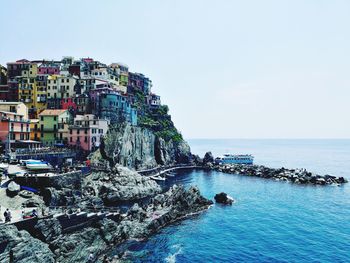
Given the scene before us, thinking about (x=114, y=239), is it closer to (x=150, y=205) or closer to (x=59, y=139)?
(x=150, y=205)

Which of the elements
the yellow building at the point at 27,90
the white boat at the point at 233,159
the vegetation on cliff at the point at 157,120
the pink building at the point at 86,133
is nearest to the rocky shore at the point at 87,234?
the pink building at the point at 86,133

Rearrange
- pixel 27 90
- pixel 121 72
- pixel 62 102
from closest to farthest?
pixel 62 102, pixel 27 90, pixel 121 72

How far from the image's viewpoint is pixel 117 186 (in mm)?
81375

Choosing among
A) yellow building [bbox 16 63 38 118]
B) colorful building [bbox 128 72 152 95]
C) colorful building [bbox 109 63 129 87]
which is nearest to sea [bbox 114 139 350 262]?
colorful building [bbox 109 63 129 87]

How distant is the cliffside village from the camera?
299 ft

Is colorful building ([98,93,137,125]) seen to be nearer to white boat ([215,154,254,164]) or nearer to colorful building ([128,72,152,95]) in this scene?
colorful building ([128,72,152,95])

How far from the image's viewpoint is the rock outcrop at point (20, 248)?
121ft

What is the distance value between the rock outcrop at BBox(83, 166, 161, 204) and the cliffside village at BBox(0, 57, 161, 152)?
53.9 ft

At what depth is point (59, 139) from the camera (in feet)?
321

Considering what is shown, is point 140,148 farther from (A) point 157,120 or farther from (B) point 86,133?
(A) point 157,120

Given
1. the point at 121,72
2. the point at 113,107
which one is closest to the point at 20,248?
the point at 113,107

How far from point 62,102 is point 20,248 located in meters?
82.7

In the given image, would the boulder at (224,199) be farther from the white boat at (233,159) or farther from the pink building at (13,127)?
the white boat at (233,159)

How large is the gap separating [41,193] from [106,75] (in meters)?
78.2
